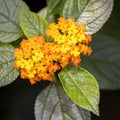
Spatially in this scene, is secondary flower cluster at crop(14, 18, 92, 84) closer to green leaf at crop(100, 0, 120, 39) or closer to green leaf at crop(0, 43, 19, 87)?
green leaf at crop(0, 43, 19, 87)

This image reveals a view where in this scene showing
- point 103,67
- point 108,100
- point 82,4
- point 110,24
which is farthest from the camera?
point 108,100

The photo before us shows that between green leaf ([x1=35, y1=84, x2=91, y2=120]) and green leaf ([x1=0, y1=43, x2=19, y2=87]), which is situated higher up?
green leaf ([x1=0, y1=43, x2=19, y2=87])

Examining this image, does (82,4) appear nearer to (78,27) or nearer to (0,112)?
(78,27)

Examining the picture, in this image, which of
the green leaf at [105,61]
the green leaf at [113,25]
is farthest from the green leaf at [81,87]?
the green leaf at [113,25]

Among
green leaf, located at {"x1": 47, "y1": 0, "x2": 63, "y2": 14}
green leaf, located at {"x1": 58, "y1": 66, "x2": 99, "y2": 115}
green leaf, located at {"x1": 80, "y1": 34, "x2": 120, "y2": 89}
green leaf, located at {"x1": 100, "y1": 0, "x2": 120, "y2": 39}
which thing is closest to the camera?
green leaf, located at {"x1": 58, "y1": 66, "x2": 99, "y2": 115}

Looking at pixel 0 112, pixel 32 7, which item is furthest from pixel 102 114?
pixel 32 7

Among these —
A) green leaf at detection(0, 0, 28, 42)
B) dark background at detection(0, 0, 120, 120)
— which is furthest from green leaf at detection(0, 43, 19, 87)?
dark background at detection(0, 0, 120, 120)

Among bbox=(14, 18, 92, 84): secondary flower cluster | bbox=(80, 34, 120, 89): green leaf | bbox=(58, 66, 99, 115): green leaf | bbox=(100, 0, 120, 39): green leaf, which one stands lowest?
bbox=(80, 34, 120, 89): green leaf

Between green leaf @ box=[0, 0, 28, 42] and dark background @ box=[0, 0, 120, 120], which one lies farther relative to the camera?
dark background @ box=[0, 0, 120, 120]
